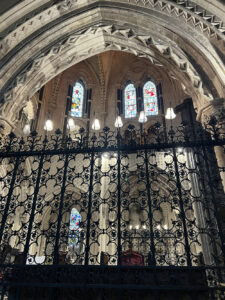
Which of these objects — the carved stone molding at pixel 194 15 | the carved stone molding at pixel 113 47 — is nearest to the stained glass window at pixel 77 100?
the carved stone molding at pixel 113 47

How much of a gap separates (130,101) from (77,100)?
10.5 feet

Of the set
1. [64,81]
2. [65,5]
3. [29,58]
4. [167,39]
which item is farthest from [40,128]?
[167,39]

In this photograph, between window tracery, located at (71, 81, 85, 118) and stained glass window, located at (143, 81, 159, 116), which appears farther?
window tracery, located at (71, 81, 85, 118)

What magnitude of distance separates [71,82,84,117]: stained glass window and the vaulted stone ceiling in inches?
253

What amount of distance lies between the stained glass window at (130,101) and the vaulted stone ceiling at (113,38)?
619 centimetres

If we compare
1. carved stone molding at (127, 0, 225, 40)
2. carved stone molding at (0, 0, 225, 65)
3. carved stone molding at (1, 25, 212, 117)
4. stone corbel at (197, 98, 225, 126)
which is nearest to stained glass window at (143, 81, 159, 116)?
carved stone molding at (1, 25, 212, 117)

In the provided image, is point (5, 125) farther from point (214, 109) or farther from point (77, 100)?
point (77, 100)

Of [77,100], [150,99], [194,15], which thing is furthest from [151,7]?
[77,100]

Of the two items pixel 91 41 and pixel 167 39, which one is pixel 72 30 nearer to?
pixel 91 41

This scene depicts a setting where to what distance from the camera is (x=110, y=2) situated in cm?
680

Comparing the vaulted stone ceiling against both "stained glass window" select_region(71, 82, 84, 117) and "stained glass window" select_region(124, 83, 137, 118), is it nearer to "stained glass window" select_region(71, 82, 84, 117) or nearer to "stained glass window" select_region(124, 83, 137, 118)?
"stained glass window" select_region(124, 83, 137, 118)

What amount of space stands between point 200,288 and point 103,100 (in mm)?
12747

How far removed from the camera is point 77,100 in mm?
14523

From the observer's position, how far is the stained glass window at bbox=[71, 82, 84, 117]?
14023 mm
